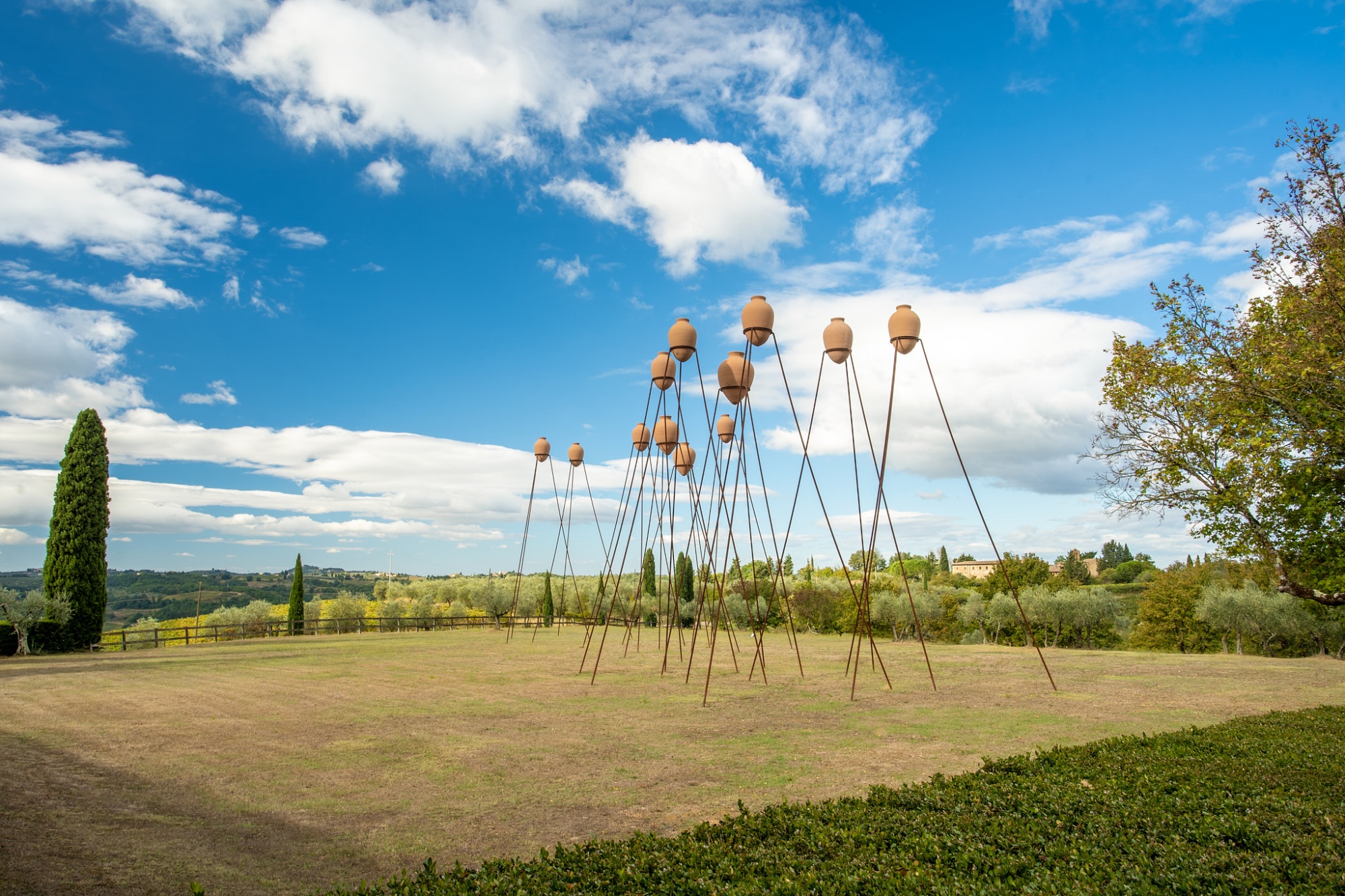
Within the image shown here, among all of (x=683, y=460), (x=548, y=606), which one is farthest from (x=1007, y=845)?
(x=548, y=606)

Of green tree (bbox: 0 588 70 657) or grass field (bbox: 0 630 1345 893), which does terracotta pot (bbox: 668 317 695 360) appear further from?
green tree (bbox: 0 588 70 657)

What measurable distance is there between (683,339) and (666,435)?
4352 mm

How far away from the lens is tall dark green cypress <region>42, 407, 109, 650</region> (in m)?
21.8

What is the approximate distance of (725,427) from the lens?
18.5 meters

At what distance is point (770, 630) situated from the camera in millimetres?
35562

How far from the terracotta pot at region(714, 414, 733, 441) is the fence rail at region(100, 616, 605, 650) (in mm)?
11989

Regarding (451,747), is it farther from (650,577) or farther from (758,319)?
(650,577)

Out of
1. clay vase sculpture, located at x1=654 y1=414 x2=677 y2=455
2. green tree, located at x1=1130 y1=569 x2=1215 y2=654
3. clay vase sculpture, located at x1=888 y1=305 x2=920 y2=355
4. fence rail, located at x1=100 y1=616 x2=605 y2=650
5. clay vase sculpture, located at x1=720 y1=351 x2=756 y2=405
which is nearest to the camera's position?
clay vase sculpture, located at x1=888 y1=305 x2=920 y2=355

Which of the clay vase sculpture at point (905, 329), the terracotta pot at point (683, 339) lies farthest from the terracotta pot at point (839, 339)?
the terracotta pot at point (683, 339)

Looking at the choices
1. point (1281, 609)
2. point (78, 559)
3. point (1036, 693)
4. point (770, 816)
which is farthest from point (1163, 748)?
point (78, 559)

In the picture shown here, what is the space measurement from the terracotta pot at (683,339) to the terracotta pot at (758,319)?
130cm

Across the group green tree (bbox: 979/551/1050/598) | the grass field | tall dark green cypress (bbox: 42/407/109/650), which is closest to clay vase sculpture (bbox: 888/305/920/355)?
the grass field

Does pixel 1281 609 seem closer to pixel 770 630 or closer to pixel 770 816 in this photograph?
pixel 770 630

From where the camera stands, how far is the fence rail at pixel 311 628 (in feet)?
82.4
